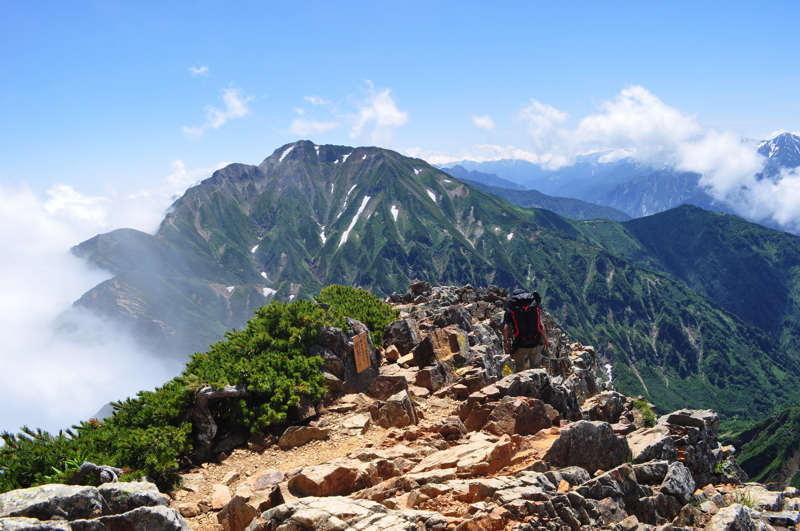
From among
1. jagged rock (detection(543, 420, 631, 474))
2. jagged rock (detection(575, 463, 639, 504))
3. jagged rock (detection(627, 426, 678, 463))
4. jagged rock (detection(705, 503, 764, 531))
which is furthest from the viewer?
jagged rock (detection(627, 426, 678, 463))

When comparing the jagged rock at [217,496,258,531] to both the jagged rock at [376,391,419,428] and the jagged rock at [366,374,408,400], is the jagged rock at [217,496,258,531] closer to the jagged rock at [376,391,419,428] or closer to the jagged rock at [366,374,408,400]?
the jagged rock at [376,391,419,428]

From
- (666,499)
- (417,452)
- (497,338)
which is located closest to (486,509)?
(417,452)

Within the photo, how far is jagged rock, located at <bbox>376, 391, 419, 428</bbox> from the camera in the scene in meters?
15.1

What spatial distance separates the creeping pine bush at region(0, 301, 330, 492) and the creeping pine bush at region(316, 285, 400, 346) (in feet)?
11.1

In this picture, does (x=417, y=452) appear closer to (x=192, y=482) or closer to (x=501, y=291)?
(x=192, y=482)

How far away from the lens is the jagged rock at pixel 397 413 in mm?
15070

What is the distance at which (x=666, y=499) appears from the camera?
10.2m

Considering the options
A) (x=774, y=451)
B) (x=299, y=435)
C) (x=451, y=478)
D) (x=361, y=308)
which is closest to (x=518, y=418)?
(x=451, y=478)

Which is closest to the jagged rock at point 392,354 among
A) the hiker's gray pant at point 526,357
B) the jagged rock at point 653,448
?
the hiker's gray pant at point 526,357

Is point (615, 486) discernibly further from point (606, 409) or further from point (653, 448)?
point (606, 409)

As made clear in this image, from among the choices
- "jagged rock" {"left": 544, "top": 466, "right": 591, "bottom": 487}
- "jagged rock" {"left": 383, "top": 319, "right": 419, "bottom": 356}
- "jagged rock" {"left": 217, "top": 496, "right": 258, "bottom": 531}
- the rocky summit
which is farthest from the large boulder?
"jagged rock" {"left": 544, "top": 466, "right": 591, "bottom": 487}

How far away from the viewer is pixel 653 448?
11875 mm

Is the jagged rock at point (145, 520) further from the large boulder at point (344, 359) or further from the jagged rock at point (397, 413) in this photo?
the large boulder at point (344, 359)

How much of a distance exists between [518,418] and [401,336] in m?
11.5
